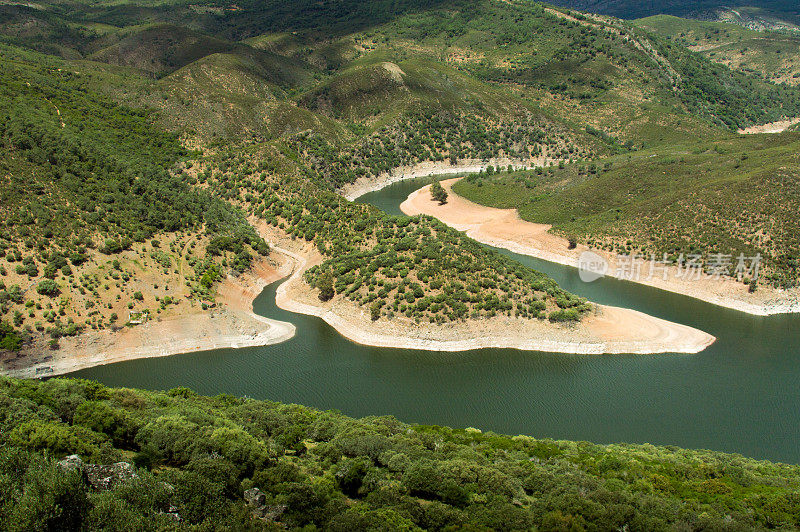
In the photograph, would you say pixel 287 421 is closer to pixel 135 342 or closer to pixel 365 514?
pixel 365 514

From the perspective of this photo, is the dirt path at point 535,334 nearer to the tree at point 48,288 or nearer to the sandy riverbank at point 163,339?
the sandy riverbank at point 163,339

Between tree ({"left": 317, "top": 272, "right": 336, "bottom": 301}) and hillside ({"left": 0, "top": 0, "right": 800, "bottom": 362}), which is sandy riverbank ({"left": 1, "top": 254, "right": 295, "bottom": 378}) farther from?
tree ({"left": 317, "top": 272, "right": 336, "bottom": 301})

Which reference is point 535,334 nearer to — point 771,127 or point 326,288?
point 326,288

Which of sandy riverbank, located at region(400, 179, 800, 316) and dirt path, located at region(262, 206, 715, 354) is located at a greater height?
sandy riverbank, located at region(400, 179, 800, 316)

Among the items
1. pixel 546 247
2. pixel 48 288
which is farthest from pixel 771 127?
pixel 48 288

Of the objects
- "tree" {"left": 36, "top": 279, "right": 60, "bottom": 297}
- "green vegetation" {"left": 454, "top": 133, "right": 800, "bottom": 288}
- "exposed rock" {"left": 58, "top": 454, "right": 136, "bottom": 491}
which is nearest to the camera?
"exposed rock" {"left": 58, "top": 454, "right": 136, "bottom": 491}

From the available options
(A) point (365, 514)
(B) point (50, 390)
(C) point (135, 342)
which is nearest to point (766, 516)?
(A) point (365, 514)

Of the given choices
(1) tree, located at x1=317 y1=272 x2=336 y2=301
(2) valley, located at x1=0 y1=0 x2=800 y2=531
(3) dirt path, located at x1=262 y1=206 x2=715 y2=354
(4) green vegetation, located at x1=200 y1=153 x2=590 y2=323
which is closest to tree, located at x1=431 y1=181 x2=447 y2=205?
(2) valley, located at x1=0 y1=0 x2=800 y2=531
